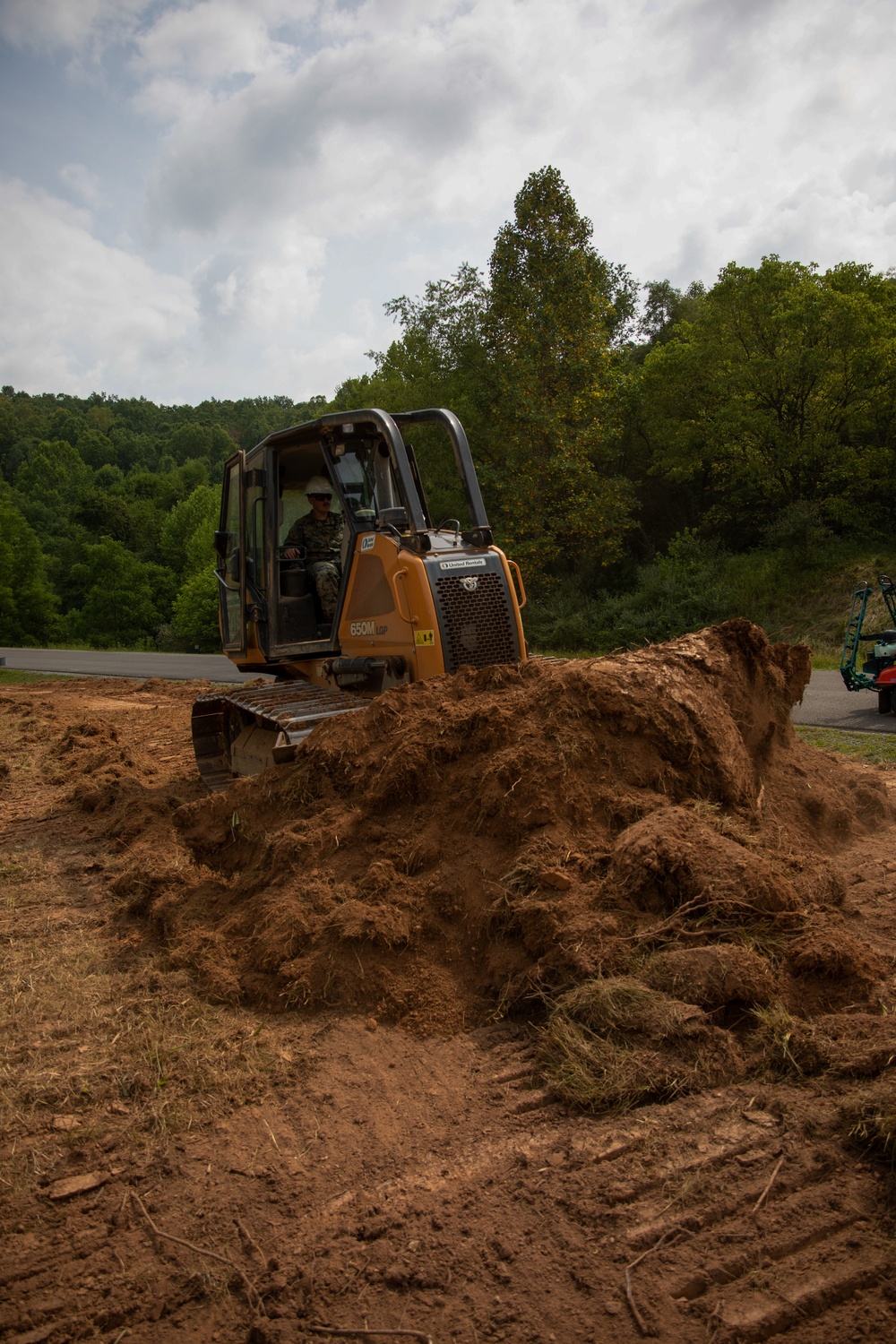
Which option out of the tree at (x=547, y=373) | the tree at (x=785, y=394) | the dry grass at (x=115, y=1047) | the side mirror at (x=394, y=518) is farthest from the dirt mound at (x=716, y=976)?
the tree at (x=785, y=394)

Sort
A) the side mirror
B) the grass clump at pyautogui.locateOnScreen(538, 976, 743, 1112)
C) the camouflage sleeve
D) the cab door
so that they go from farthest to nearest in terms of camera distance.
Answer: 1. the cab door
2. the camouflage sleeve
3. the side mirror
4. the grass clump at pyautogui.locateOnScreen(538, 976, 743, 1112)

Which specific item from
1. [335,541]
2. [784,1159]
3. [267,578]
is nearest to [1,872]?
[267,578]

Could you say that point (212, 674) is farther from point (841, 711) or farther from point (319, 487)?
point (841, 711)

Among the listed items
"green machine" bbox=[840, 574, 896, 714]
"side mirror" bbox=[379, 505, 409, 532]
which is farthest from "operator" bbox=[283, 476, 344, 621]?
"green machine" bbox=[840, 574, 896, 714]

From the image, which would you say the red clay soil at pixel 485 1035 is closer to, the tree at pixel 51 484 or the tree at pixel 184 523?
the tree at pixel 184 523

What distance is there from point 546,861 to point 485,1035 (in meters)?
0.86

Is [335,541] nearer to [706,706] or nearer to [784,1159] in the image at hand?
[706,706]

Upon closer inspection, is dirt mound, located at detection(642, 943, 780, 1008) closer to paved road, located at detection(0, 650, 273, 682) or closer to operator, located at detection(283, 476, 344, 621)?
operator, located at detection(283, 476, 344, 621)

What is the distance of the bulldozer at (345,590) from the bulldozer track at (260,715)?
0.04ft

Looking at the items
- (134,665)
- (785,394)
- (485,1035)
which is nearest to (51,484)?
(134,665)

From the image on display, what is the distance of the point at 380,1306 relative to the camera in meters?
2.37

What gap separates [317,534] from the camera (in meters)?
7.69

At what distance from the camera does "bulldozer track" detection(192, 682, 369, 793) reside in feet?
19.6

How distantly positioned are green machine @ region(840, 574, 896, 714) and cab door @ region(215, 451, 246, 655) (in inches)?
280
